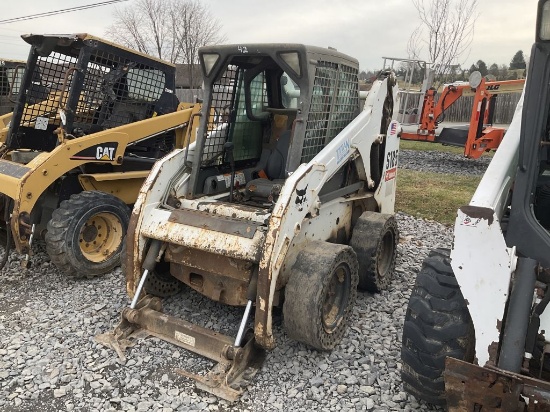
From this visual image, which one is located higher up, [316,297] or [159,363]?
[316,297]

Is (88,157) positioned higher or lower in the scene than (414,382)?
higher

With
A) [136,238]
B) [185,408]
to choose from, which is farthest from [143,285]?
[185,408]

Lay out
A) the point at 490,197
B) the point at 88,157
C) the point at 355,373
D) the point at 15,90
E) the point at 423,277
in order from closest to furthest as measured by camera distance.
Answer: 1. the point at 490,197
2. the point at 423,277
3. the point at 355,373
4. the point at 88,157
5. the point at 15,90

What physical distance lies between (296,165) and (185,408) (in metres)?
1.97

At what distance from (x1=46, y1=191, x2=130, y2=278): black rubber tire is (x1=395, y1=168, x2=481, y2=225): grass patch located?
464 cm

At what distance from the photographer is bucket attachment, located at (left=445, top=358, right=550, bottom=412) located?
6.33 ft

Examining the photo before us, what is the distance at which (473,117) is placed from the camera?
1056 cm

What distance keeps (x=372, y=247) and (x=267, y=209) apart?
1.17 m

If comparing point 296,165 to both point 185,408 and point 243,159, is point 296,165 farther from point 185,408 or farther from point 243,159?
point 185,408

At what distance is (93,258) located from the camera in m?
4.97

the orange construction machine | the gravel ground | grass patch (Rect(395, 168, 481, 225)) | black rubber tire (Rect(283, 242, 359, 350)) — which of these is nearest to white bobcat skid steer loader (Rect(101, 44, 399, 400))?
black rubber tire (Rect(283, 242, 359, 350))

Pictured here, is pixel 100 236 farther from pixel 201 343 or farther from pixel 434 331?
pixel 434 331

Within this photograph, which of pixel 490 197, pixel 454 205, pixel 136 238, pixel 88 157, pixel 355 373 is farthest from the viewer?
pixel 454 205

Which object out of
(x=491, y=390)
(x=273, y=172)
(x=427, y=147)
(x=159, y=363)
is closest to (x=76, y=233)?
(x=159, y=363)
